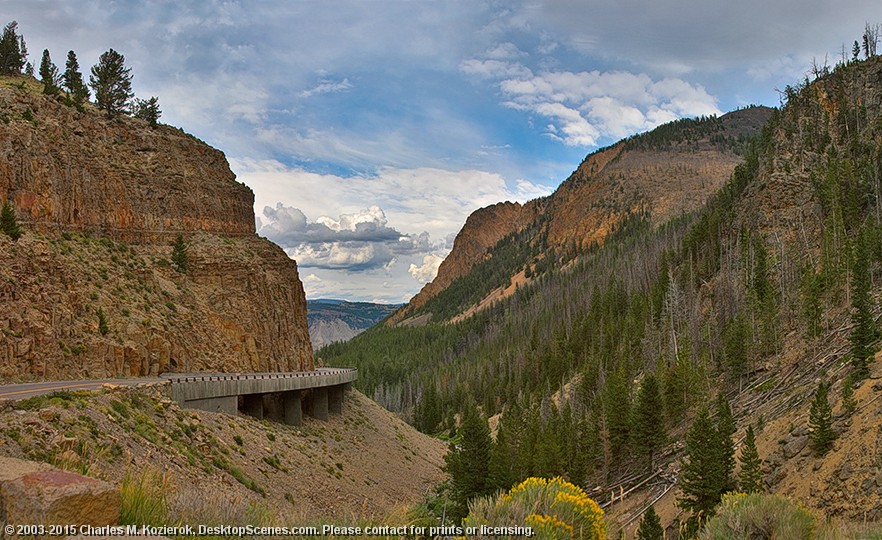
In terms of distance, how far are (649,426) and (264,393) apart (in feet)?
79.4

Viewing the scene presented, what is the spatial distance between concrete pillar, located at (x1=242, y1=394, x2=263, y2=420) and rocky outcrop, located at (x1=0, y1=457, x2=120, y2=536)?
28.7 m

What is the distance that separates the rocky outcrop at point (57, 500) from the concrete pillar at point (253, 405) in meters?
28.7

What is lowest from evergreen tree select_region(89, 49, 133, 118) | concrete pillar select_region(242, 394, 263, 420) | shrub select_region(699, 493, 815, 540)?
concrete pillar select_region(242, 394, 263, 420)

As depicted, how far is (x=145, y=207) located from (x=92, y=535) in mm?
39451

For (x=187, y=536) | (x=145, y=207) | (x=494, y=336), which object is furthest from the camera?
(x=494, y=336)

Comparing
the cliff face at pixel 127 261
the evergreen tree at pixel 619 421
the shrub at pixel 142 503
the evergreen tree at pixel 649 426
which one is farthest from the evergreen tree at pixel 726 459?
the cliff face at pixel 127 261

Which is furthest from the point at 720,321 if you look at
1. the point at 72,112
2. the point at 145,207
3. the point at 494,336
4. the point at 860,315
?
the point at 494,336

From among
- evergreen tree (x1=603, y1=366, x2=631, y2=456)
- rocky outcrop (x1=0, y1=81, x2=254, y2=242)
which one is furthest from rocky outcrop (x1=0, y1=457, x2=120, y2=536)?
evergreen tree (x1=603, y1=366, x2=631, y2=456)

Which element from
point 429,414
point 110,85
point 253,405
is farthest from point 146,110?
point 429,414

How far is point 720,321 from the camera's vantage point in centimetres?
5684

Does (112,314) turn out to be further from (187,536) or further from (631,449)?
(631,449)

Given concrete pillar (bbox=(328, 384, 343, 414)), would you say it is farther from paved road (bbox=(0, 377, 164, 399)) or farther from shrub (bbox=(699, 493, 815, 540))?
shrub (bbox=(699, 493, 815, 540))

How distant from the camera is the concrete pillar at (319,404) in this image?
42.2 m

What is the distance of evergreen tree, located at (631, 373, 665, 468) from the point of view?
3731 centimetres
